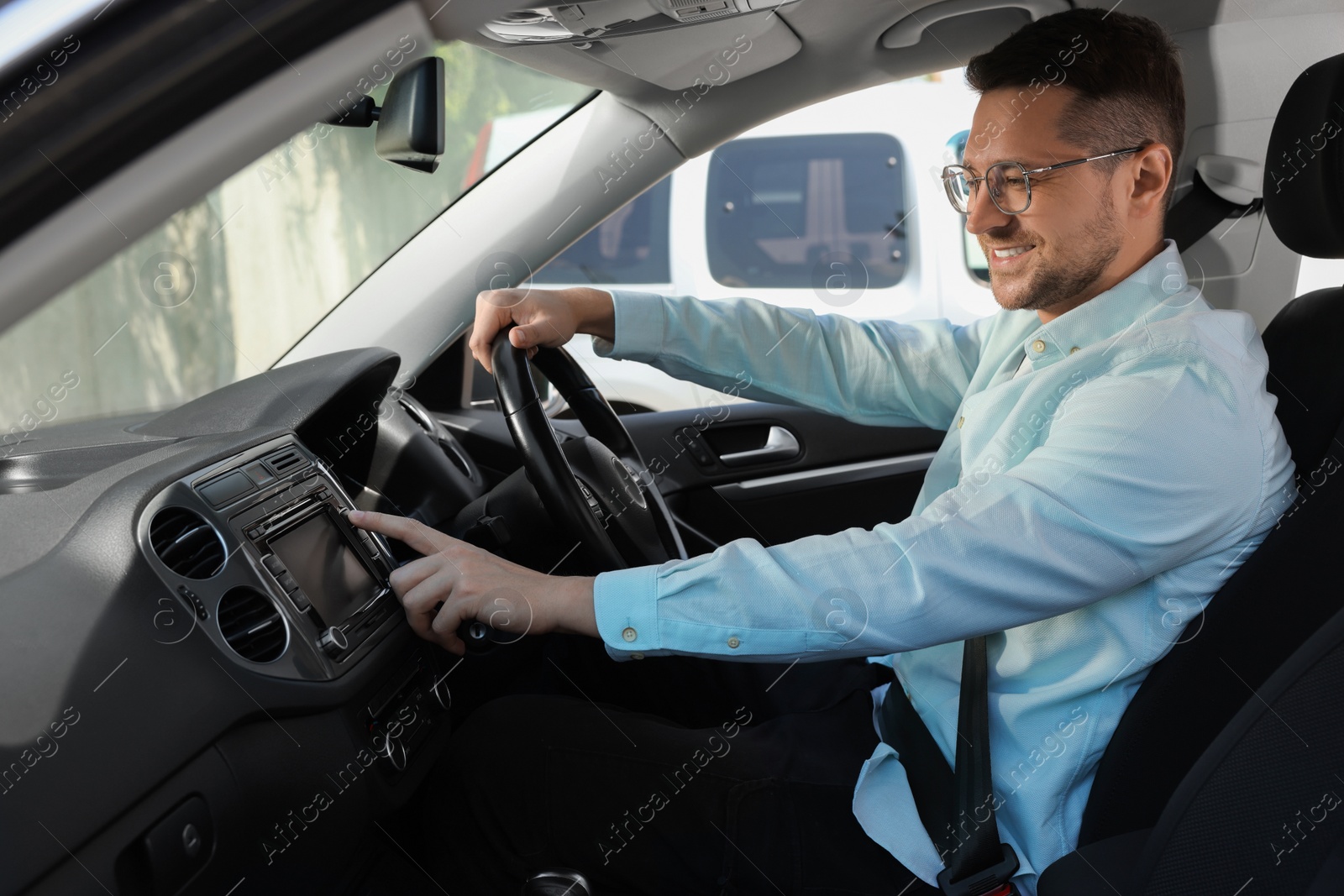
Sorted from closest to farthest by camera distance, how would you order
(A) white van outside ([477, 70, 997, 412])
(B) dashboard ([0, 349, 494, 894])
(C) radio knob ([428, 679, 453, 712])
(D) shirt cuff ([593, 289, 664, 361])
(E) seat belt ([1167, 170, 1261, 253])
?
(B) dashboard ([0, 349, 494, 894]) → (C) radio knob ([428, 679, 453, 712]) → (D) shirt cuff ([593, 289, 664, 361]) → (E) seat belt ([1167, 170, 1261, 253]) → (A) white van outside ([477, 70, 997, 412])

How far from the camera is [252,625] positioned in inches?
40.3

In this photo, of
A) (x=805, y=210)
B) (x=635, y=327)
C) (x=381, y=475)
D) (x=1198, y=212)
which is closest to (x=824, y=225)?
(x=805, y=210)

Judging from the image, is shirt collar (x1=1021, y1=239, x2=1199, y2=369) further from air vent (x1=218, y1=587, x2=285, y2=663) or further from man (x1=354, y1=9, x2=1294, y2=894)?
air vent (x1=218, y1=587, x2=285, y2=663)

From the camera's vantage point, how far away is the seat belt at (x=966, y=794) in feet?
3.34

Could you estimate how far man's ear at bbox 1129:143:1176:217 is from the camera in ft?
3.91

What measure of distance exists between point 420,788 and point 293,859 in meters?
0.23

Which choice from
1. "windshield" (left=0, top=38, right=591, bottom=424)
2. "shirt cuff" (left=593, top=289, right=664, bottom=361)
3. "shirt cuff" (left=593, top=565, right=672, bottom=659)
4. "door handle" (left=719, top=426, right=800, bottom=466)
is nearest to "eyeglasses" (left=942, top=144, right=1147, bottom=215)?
"shirt cuff" (left=593, top=289, right=664, bottom=361)

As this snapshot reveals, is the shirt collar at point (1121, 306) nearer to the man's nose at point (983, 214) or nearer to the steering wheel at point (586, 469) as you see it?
the man's nose at point (983, 214)

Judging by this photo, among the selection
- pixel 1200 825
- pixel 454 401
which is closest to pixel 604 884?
pixel 1200 825

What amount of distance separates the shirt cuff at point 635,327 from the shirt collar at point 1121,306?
1.78 ft

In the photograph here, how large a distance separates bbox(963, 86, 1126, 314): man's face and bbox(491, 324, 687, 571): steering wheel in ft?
1.76

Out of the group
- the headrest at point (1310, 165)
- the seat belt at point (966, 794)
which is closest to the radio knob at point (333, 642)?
the seat belt at point (966, 794)

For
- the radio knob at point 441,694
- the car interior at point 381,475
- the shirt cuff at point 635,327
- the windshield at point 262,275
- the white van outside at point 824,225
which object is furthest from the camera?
the white van outside at point 824,225

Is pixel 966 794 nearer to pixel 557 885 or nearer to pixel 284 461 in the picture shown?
pixel 557 885
